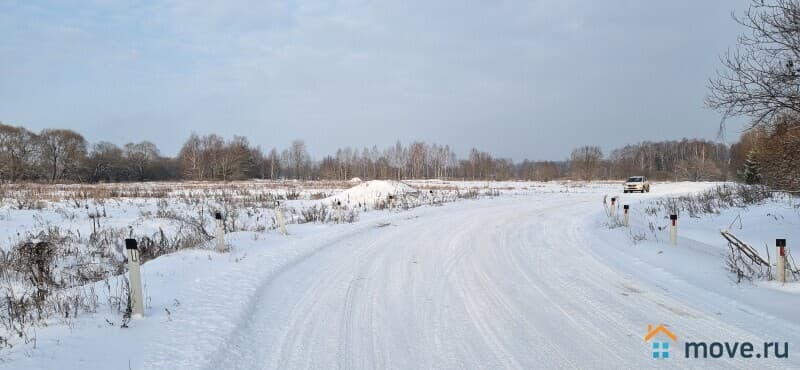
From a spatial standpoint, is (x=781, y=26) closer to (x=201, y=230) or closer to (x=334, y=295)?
(x=334, y=295)

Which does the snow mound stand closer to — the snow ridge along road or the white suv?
the snow ridge along road

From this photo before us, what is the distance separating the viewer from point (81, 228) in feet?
44.3

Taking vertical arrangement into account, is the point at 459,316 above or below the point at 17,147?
below

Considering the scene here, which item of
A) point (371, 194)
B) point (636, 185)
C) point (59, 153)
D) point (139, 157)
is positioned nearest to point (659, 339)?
point (371, 194)

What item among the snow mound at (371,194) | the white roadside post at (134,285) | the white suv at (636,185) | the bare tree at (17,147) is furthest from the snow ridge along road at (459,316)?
the bare tree at (17,147)

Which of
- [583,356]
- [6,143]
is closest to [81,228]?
[583,356]

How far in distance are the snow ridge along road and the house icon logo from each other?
3.8 inches

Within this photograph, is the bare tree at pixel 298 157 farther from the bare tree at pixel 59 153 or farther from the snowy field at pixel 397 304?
the snowy field at pixel 397 304

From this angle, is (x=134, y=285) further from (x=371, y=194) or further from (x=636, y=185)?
(x=636, y=185)

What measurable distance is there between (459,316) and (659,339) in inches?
89.4

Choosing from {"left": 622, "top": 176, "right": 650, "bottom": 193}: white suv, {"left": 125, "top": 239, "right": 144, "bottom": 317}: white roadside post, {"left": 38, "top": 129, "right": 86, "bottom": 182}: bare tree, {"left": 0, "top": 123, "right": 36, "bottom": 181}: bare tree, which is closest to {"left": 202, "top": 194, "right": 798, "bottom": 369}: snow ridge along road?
{"left": 125, "top": 239, "right": 144, "bottom": 317}: white roadside post

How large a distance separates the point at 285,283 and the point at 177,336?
2666mm

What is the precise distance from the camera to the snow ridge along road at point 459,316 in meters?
4.21

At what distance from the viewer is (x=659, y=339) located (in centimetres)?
467
